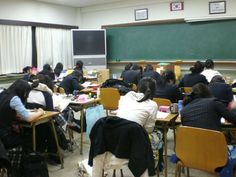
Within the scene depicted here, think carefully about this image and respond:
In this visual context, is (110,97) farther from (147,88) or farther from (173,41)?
(173,41)

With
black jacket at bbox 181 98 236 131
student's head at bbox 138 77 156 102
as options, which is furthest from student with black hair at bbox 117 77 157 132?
black jacket at bbox 181 98 236 131

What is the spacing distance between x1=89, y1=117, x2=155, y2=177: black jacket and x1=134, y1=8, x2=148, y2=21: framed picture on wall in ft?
20.9

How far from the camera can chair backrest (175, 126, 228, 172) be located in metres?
2.25

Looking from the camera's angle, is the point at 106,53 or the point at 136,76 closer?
the point at 136,76

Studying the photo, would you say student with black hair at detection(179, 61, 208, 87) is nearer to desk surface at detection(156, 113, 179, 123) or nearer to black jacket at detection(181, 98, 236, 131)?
desk surface at detection(156, 113, 179, 123)

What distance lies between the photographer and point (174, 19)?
7805 mm

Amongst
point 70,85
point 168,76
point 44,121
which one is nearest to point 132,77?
point 70,85

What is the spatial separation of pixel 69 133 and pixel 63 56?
4.74 meters

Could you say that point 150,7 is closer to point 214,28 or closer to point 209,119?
point 214,28

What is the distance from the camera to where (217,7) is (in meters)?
→ 7.15

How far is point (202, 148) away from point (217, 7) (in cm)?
568

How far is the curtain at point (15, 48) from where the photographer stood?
727 cm

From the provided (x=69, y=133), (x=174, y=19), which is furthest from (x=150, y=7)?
(x=69, y=133)

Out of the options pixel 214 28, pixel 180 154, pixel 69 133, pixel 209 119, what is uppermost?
pixel 214 28
